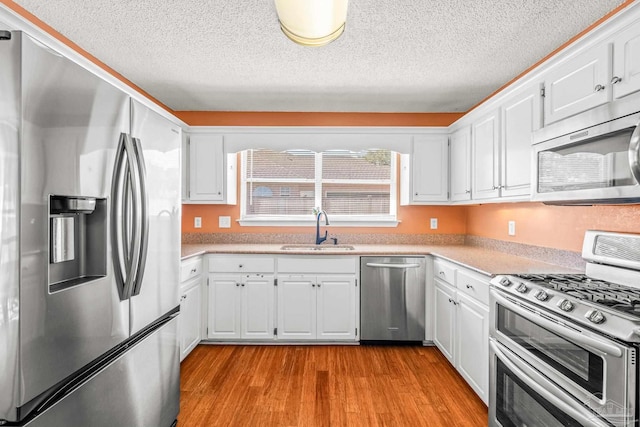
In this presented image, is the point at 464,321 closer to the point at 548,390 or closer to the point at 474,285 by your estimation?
the point at 474,285

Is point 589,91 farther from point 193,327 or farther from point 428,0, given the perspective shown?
point 193,327

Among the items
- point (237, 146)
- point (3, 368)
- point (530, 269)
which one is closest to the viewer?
point (3, 368)

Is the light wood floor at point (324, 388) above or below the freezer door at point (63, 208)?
below

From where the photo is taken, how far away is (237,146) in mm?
3488

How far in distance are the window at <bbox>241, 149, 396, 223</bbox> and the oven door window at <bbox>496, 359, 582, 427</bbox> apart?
2.18m

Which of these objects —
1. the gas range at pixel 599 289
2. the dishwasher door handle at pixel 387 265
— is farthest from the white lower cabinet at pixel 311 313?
A: the gas range at pixel 599 289

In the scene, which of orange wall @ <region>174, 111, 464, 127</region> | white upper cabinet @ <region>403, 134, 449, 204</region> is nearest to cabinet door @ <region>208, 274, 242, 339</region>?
orange wall @ <region>174, 111, 464, 127</region>

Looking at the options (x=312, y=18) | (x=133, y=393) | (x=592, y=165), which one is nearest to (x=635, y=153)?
(x=592, y=165)

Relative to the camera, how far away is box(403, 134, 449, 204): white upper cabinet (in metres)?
3.47

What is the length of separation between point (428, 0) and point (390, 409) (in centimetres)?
241

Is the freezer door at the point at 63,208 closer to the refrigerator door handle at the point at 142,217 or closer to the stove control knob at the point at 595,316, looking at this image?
the refrigerator door handle at the point at 142,217

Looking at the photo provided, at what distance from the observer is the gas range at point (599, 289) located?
119 cm

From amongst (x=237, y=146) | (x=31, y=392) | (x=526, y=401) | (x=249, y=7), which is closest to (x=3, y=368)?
(x=31, y=392)

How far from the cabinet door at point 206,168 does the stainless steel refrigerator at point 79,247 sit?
1693 millimetres
